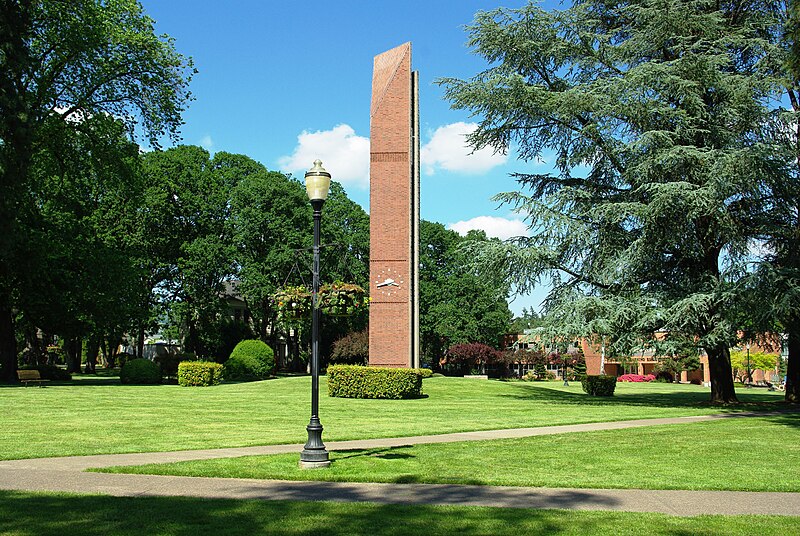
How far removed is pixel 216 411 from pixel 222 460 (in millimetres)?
10147

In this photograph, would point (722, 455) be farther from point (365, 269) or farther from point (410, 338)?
point (365, 269)

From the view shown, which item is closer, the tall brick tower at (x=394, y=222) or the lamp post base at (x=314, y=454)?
the lamp post base at (x=314, y=454)

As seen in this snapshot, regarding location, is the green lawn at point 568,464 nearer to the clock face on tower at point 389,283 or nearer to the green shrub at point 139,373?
the clock face on tower at point 389,283

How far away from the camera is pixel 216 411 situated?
2038cm

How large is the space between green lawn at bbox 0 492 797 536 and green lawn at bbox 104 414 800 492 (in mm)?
1809

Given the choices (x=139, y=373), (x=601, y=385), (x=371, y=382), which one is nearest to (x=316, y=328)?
(x=371, y=382)

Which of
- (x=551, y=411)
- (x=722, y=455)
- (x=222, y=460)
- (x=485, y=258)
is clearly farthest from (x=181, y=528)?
(x=485, y=258)

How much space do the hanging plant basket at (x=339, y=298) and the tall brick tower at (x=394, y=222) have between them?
16.9 meters

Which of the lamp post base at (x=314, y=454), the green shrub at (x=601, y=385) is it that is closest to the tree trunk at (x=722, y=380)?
the green shrub at (x=601, y=385)

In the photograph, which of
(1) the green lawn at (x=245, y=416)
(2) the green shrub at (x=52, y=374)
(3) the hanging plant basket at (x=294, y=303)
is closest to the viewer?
(3) the hanging plant basket at (x=294, y=303)

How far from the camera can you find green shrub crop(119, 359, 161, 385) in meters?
38.4

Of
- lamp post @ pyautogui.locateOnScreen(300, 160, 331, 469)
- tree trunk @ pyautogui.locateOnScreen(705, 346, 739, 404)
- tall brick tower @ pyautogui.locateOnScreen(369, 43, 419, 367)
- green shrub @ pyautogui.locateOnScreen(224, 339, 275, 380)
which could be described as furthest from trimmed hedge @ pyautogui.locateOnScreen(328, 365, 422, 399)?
green shrub @ pyautogui.locateOnScreen(224, 339, 275, 380)

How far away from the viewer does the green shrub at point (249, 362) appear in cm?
4056

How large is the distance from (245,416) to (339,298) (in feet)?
26.4
